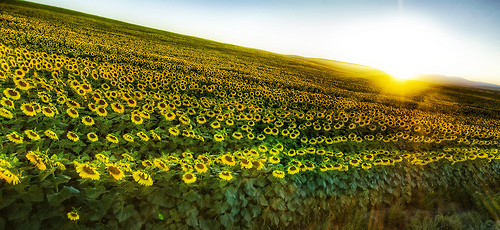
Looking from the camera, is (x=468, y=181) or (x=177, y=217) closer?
(x=177, y=217)

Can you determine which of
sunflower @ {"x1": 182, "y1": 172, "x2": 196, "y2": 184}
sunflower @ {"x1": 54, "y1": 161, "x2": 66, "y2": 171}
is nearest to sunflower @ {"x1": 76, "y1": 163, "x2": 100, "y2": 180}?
sunflower @ {"x1": 54, "y1": 161, "x2": 66, "y2": 171}

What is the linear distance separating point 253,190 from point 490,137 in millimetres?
13444

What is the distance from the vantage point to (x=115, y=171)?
2.81m

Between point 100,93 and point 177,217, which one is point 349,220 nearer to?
point 177,217

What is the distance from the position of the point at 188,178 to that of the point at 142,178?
541mm

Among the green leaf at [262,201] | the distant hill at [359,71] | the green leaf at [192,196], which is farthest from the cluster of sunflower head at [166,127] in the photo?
the distant hill at [359,71]

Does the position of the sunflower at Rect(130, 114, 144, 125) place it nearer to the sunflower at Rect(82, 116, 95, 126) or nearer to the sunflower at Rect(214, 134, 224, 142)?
the sunflower at Rect(82, 116, 95, 126)

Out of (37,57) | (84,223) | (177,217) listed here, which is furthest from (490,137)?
(37,57)

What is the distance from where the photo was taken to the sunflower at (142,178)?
2859mm

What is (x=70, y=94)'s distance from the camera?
20.0 ft

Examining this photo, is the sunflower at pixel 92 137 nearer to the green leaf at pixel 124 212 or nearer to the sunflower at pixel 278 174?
the green leaf at pixel 124 212

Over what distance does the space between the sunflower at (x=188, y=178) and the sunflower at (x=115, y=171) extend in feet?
2.28

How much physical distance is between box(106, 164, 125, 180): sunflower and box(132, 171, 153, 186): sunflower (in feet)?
0.43

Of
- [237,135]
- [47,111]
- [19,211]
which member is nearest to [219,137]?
[237,135]
